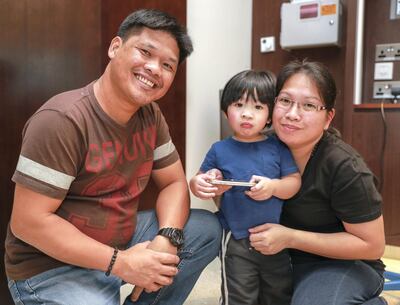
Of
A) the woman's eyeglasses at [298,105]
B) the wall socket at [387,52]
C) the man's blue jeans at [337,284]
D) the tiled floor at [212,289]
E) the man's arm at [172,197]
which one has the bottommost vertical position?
the tiled floor at [212,289]

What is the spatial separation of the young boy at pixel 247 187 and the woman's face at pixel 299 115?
0.21 ft

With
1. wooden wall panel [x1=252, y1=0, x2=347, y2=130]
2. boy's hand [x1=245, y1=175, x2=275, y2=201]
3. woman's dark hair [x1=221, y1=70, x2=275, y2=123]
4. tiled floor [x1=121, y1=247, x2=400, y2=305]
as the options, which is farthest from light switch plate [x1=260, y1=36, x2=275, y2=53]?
boy's hand [x1=245, y1=175, x2=275, y2=201]

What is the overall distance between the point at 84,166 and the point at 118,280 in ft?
1.26

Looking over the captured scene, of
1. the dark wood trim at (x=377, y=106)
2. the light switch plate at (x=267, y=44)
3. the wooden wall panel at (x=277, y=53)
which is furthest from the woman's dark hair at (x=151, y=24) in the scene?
the light switch plate at (x=267, y=44)

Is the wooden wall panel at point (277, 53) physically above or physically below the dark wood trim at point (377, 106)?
above

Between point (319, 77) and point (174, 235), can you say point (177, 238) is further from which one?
point (319, 77)

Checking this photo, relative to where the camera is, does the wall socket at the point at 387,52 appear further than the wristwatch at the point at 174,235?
Yes

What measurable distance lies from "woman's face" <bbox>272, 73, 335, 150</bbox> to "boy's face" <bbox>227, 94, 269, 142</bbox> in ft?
0.18

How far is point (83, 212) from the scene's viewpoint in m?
1.09

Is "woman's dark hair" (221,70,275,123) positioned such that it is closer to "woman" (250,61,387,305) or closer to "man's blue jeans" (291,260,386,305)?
"woman" (250,61,387,305)

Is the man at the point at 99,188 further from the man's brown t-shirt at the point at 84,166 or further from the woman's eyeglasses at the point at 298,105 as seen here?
the woman's eyeglasses at the point at 298,105

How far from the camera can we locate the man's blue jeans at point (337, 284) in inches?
43.0

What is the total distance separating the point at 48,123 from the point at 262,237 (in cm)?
69

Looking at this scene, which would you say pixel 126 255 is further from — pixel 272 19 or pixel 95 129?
pixel 272 19
